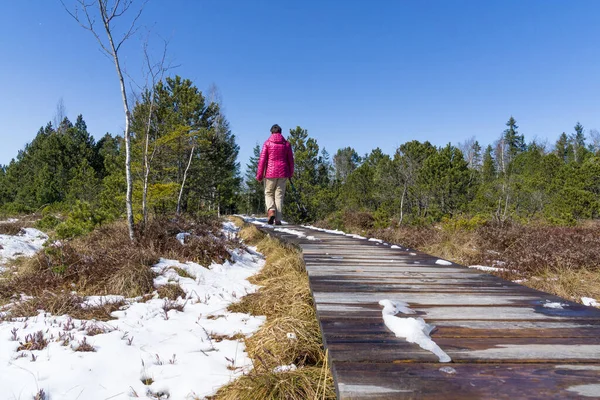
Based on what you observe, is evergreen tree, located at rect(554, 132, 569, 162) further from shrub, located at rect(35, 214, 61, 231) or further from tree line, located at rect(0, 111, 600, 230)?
shrub, located at rect(35, 214, 61, 231)

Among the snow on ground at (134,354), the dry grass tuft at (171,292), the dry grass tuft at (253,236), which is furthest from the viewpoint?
the dry grass tuft at (253,236)

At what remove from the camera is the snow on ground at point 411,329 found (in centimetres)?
140

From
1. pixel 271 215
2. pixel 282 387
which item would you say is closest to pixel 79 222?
pixel 271 215

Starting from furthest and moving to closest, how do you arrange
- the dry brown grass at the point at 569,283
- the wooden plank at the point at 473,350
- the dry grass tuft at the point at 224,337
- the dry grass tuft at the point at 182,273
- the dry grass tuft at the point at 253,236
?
the dry grass tuft at the point at 253,236, the dry grass tuft at the point at 182,273, the dry brown grass at the point at 569,283, the dry grass tuft at the point at 224,337, the wooden plank at the point at 473,350

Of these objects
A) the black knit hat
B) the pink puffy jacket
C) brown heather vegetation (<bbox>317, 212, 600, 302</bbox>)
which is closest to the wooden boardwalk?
brown heather vegetation (<bbox>317, 212, 600, 302</bbox>)

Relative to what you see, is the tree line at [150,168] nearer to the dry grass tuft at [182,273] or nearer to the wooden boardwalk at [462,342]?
the dry grass tuft at [182,273]

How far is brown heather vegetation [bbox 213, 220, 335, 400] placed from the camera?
5.30ft

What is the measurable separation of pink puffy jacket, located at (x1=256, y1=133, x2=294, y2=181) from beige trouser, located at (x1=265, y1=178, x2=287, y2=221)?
0.20 metres

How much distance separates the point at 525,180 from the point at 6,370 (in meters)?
24.9

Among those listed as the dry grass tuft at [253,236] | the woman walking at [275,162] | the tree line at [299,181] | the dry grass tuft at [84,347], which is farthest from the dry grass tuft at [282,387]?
the tree line at [299,181]

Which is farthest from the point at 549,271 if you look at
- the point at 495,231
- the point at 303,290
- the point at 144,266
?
the point at 144,266

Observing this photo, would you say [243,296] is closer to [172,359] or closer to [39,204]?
[172,359]

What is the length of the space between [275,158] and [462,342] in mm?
5847

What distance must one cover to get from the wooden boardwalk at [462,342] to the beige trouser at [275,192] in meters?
4.66
